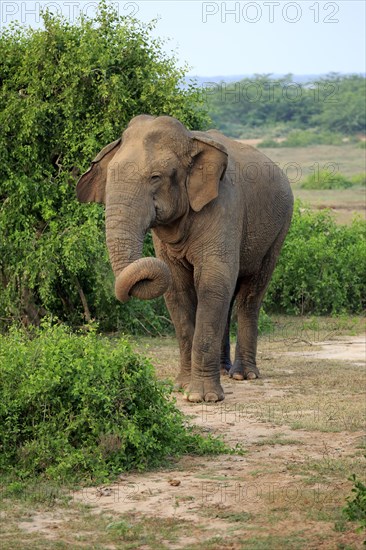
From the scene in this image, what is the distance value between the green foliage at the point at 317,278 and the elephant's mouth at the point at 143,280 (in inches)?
277

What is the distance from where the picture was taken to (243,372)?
10852 mm

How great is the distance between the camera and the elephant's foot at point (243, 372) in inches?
426

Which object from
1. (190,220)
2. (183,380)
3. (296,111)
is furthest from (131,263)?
(296,111)

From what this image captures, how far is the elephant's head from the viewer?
8422mm

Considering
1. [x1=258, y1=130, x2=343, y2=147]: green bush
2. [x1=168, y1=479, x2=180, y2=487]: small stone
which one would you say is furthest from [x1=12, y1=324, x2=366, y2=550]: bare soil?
[x1=258, y1=130, x2=343, y2=147]: green bush

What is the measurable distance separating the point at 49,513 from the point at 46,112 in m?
6.98

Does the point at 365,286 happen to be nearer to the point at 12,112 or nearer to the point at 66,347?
the point at 12,112

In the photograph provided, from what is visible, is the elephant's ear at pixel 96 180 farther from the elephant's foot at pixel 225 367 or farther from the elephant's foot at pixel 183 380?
the elephant's foot at pixel 225 367

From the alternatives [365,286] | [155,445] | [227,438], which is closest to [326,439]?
[227,438]

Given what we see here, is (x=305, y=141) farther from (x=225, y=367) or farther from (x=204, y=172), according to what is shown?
(x=204, y=172)

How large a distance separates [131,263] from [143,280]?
0.57ft

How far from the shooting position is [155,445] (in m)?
7.32

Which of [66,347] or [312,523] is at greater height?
[66,347]

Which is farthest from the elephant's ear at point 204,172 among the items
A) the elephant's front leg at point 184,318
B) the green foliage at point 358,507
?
the green foliage at point 358,507
